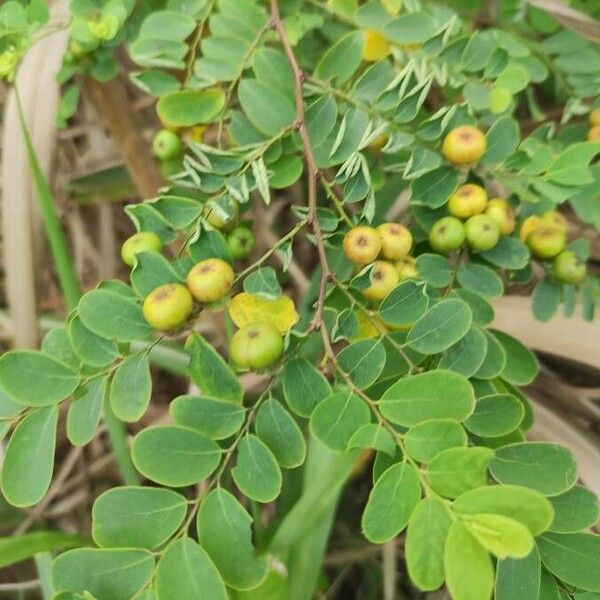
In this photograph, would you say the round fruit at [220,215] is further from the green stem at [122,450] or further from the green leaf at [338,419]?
the green stem at [122,450]

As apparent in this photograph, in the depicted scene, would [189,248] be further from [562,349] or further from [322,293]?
[562,349]

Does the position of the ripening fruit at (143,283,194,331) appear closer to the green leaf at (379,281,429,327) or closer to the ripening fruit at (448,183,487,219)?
the green leaf at (379,281,429,327)

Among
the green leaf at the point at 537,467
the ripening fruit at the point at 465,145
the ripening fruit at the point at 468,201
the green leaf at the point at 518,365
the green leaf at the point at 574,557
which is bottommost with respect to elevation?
the green leaf at the point at 518,365

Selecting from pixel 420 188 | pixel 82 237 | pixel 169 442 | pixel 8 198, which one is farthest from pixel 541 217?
pixel 82 237

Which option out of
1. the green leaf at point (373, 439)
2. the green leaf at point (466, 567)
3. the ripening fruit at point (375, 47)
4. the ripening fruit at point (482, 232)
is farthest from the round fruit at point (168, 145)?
the green leaf at point (466, 567)

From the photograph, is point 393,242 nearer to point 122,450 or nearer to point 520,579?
point 520,579

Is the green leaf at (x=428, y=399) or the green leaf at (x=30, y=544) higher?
the green leaf at (x=428, y=399)
